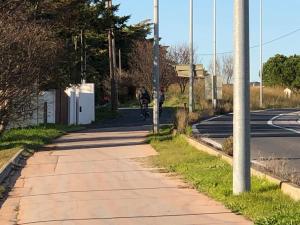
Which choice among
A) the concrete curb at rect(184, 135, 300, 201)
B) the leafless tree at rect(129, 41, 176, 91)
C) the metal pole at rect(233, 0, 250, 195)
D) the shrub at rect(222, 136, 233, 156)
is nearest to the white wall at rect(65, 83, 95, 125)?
the concrete curb at rect(184, 135, 300, 201)

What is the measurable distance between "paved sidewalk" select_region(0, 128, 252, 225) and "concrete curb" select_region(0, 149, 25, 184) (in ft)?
1.05

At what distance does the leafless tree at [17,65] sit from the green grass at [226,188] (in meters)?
4.21

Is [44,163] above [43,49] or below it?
below

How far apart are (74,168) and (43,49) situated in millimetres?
6915

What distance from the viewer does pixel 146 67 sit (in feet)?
217

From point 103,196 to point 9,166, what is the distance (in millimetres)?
4689

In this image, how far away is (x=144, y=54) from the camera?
67188mm

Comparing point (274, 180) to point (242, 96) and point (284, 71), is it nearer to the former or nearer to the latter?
point (242, 96)

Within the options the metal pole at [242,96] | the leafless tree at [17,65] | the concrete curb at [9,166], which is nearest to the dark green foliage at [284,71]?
the leafless tree at [17,65]

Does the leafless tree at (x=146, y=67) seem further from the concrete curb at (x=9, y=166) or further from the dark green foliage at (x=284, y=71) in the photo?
the concrete curb at (x=9, y=166)

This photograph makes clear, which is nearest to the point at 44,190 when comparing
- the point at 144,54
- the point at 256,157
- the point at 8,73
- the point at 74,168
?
the point at 74,168

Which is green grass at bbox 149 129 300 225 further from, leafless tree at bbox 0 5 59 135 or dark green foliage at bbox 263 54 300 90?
dark green foliage at bbox 263 54 300 90

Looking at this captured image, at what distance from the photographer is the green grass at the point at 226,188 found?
795 centimetres

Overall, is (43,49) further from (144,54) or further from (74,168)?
(144,54)
